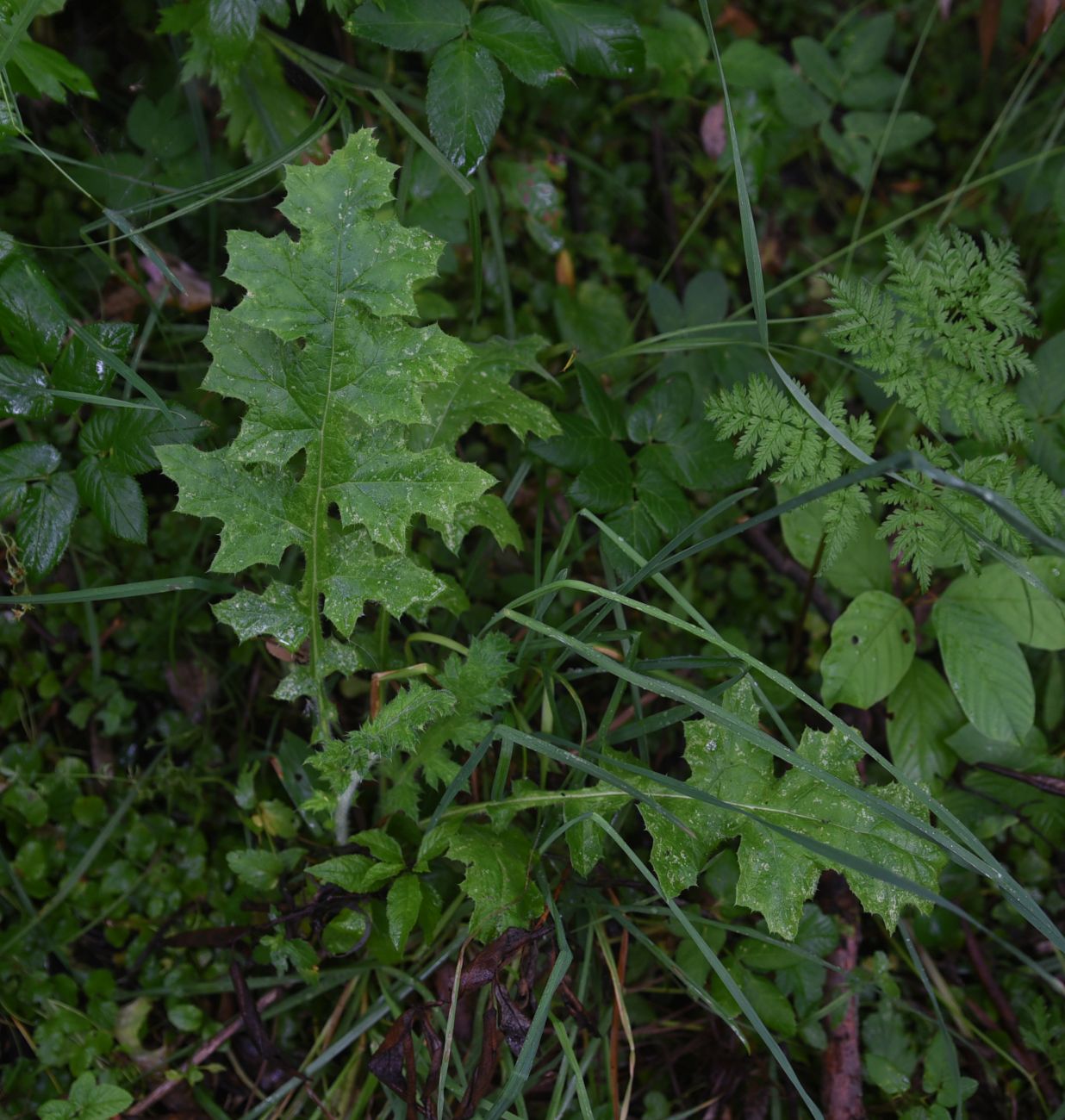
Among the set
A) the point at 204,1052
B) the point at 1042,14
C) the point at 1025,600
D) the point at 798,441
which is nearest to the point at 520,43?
the point at 798,441

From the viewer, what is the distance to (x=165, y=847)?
200 cm

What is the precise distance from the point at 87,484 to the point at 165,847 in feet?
2.82

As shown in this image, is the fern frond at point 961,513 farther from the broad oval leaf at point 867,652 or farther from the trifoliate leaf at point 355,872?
the trifoliate leaf at point 355,872

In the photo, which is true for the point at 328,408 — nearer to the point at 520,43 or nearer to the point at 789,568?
the point at 520,43

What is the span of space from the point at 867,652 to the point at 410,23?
1.57 m

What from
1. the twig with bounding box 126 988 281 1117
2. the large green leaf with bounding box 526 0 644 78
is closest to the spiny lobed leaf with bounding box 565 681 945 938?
the twig with bounding box 126 988 281 1117

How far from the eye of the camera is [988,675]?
6.04 ft

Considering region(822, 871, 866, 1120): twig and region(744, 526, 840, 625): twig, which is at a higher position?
region(744, 526, 840, 625): twig

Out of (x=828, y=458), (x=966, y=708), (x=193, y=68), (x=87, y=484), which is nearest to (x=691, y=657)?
(x=828, y=458)

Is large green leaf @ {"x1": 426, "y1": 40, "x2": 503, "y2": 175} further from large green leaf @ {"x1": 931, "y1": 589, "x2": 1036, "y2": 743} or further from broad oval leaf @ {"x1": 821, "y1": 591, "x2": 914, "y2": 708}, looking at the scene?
large green leaf @ {"x1": 931, "y1": 589, "x2": 1036, "y2": 743}

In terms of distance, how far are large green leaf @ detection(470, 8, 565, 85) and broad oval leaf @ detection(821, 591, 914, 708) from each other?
1.26 m

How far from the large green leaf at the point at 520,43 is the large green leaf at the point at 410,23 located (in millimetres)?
46

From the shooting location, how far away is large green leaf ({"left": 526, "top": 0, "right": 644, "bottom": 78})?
1.80m

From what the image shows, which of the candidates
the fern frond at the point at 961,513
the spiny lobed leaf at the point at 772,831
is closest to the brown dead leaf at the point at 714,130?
the fern frond at the point at 961,513
